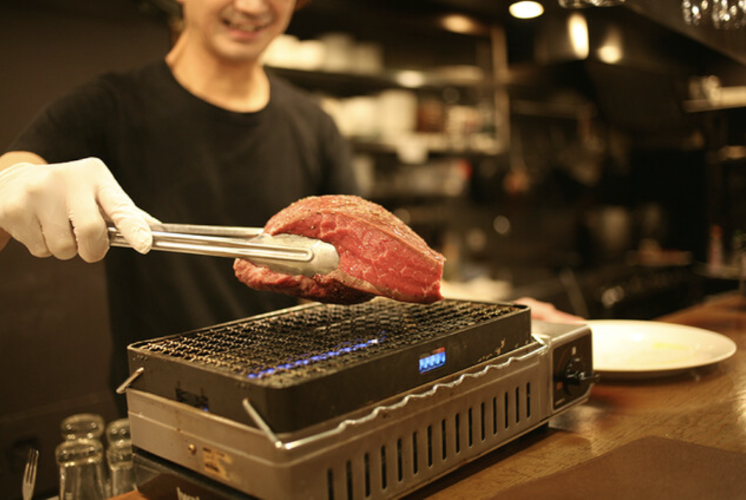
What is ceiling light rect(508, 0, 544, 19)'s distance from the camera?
5.92ft

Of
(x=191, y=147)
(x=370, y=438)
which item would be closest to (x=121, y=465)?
(x=370, y=438)

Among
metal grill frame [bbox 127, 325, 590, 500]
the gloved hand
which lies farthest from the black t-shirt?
metal grill frame [bbox 127, 325, 590, 500]

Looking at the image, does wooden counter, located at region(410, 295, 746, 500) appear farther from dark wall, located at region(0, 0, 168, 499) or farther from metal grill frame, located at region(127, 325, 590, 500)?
dark wall, located at region(0, 0, 168, 499)

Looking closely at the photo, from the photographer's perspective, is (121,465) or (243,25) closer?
(121,465)

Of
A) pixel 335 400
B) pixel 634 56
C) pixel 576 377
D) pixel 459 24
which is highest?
pixel 459 24

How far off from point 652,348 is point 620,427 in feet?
1.81

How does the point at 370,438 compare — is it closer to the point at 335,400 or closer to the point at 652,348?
the point at 335,400

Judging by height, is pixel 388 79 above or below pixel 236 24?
above

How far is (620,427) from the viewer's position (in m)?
1.21

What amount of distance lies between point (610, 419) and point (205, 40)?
1.46m

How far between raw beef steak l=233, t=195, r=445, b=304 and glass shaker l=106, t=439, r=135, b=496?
0.41 metres

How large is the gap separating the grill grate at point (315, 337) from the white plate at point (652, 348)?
18.9 inches

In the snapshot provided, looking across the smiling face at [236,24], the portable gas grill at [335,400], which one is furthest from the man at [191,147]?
the portable gas grill at [335,400]

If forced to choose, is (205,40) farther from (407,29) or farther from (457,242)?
(457,242)
